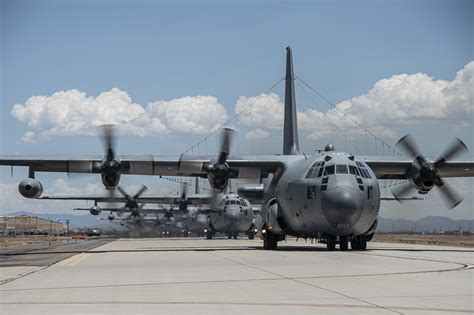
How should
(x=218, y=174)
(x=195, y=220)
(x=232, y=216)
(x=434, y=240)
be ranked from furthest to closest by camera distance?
(x=195, y=220) < (x=434, y=240) < (x=232, y=216) < (x=218, y=174)

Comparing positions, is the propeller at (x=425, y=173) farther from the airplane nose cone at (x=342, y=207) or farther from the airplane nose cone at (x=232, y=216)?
the airplane nose cone at (x=232, y=216)

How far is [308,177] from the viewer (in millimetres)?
29328

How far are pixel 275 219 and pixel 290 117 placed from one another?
35.1 feet

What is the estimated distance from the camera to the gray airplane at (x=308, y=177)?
27372mm

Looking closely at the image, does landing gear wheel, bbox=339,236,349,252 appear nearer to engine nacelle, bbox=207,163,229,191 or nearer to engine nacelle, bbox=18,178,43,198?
engine nacelle, bbox=207,163,229,191

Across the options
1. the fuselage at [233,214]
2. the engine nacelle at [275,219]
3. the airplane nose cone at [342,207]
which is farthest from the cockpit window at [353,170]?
the fuselage at [233,214]

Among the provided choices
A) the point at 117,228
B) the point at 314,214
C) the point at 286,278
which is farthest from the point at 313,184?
the point at 117,228

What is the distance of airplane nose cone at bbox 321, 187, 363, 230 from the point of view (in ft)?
87.1

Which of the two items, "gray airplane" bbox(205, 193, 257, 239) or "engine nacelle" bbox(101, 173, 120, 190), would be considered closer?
"engine nacelle" bbox(101, 173, 120, 190)

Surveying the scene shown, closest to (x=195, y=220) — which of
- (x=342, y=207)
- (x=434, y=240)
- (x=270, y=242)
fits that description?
(x=434, y=240)

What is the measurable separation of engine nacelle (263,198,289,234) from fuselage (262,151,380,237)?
1.65 meters

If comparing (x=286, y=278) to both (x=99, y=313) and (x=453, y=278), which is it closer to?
(x=453, y=278)

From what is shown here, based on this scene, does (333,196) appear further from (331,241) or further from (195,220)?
(195,220)

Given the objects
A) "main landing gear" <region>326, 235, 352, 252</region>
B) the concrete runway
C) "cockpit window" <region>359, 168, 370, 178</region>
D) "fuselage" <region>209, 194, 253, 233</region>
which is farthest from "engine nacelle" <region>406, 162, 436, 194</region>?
"fuselage" <region>209, 194, 253, 233</region>
